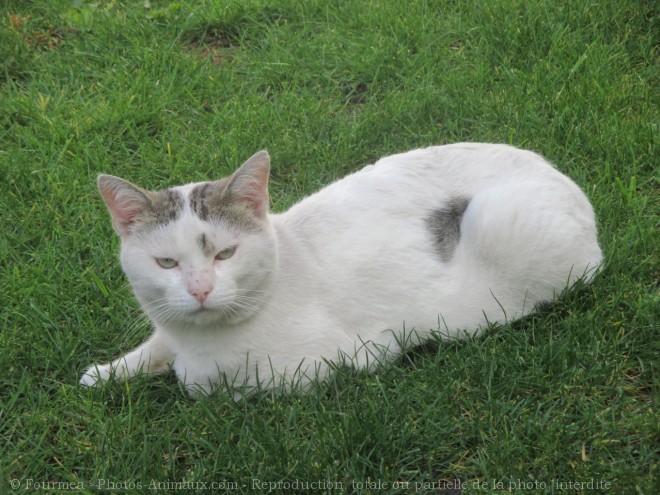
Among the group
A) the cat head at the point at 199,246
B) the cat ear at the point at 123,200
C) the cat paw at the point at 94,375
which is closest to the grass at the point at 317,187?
the cat paw at the point at 94,375

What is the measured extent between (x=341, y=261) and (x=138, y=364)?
94 cm

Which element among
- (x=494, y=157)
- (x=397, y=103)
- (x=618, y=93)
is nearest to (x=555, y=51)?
(x=618, y=93)

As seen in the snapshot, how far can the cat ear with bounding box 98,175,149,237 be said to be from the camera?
3.07m

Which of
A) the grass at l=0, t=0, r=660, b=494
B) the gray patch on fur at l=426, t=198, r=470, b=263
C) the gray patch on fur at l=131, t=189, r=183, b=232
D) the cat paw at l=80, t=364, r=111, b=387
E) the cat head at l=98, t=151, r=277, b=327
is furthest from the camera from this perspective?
the gray patch on fur at l=426, t=198, r=470, b=263

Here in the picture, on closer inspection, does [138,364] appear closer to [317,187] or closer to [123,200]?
[123,200]

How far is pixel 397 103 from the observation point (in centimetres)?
487

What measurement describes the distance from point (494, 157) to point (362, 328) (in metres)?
1.00

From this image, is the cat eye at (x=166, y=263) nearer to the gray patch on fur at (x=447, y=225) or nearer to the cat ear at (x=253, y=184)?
the cat ear at (x=253, y=184)

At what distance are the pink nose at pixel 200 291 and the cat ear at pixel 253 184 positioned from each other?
0.41m

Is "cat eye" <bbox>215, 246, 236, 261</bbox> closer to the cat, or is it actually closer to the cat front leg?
the cat

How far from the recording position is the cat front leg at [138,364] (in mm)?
3299

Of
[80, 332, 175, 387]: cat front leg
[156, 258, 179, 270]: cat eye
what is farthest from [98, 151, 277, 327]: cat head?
[80, 332, 175, 387]: cat front leg

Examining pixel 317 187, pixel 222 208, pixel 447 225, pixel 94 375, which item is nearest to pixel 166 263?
pixel 222 208

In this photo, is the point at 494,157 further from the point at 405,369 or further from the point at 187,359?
the point at 187,359
